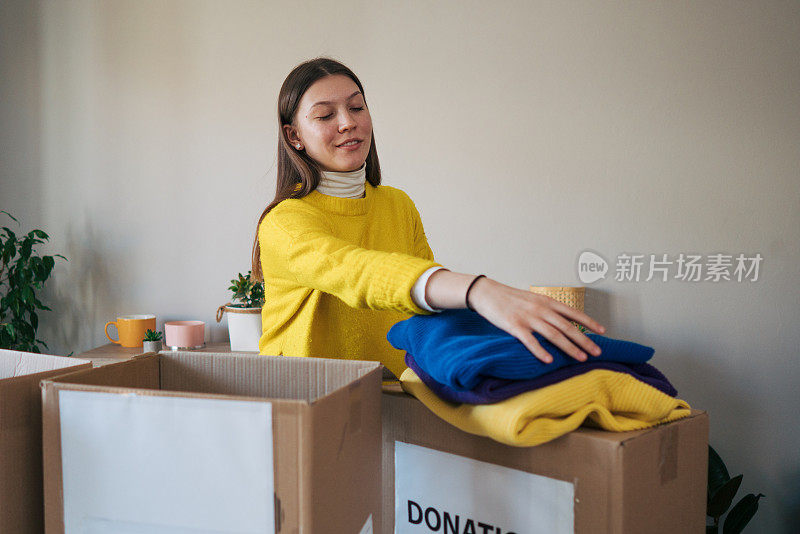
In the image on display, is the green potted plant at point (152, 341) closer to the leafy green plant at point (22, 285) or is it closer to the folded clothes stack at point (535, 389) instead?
the leafy green plant at point (22, 285)

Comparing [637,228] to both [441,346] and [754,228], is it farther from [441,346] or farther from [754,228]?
[441,346]

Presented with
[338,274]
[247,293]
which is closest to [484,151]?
[247,293]

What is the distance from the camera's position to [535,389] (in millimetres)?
474

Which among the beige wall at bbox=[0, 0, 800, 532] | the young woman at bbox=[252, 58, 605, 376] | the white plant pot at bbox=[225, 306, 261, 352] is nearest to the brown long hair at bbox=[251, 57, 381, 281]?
the young woman at bbox=[252, 58, 605, 376]

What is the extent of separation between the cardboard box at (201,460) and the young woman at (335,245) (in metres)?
0.12

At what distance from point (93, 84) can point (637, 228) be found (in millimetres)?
2087

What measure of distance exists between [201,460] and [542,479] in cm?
27

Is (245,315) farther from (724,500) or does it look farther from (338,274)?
(724,500)

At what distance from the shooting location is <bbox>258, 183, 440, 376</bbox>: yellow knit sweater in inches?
23.2

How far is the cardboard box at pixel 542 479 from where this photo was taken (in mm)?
452

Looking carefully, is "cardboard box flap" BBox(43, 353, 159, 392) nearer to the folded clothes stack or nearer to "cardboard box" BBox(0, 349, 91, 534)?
"cardboard box" BBox(0, 349, 91, 534)

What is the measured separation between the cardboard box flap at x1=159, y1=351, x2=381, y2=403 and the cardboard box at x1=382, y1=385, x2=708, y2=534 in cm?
7

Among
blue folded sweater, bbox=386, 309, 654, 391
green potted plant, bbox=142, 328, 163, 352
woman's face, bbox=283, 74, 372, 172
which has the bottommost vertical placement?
green potted plant, bbox=142, 328, 163, 352

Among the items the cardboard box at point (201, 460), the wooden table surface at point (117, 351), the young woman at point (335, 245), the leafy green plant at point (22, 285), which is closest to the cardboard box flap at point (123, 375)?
the cardboard box at point (201, 460)
